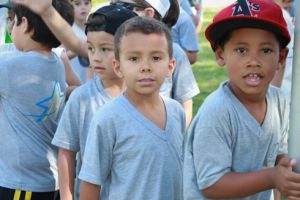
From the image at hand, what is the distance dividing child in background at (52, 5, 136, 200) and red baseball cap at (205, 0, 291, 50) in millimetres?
954

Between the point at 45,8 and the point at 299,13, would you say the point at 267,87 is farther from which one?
the point at 45,8

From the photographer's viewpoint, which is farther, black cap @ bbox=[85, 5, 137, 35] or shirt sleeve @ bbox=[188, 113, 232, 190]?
black cap @ bbox=[85, 5, 137, 35]

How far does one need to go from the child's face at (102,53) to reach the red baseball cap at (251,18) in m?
0.92

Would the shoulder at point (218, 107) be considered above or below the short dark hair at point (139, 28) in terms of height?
below

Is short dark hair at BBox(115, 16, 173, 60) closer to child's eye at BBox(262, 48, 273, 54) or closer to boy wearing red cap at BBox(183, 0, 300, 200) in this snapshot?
boy wearing red cap at BBox(183, 0, 300, 200)

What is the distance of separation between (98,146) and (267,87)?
2.65 feet

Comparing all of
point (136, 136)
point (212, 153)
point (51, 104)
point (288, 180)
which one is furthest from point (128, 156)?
point (51, 104)

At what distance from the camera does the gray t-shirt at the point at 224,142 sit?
3.10m

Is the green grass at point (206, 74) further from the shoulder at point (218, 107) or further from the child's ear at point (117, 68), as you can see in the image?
the shoulder at point (218, 107)

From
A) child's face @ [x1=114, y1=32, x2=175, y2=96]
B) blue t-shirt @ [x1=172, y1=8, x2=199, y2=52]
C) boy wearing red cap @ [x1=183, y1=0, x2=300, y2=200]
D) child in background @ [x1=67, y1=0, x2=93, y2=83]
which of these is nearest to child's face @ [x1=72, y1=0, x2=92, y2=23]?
child in background @ [x1=67, y1=0, x2=93, y2=83]

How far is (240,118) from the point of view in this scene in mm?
3156

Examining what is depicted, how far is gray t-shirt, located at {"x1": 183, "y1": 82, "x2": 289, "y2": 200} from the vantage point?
3.10 meters

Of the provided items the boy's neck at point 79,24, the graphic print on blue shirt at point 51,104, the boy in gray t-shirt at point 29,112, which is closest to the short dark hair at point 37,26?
the boy in gray t-shirt at point 29,112

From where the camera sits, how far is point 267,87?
324 centimetres
